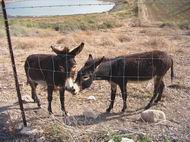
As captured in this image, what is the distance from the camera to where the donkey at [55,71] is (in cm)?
681

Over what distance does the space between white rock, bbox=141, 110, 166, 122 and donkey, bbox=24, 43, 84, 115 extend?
4.01ft

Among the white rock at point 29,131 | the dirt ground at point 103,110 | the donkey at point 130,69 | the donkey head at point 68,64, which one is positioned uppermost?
the donkey head at point 68,64

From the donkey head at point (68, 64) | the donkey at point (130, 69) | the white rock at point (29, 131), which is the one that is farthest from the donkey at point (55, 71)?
the white rock at point (29, 131)

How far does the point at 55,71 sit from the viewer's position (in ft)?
23.3

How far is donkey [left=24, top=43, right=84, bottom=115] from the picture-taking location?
268 inches

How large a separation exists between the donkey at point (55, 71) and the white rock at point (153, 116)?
1.22 metres

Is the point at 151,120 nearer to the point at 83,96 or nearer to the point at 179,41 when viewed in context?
the point at 83,96

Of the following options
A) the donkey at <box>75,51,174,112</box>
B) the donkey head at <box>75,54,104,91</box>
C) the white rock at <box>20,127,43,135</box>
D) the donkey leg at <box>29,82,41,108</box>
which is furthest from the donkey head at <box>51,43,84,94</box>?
the donkey leg at <box>29,82,41,108</box>

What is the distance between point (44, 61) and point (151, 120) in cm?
221

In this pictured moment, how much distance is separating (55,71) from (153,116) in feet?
6.08

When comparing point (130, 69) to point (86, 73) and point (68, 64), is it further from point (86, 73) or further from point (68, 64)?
point (68, 64)

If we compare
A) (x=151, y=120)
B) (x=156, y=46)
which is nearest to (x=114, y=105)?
(x=151, y=120)

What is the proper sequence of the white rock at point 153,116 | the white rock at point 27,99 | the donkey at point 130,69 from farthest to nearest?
the white rock at point 27,99, the donkey at point 130,69, the white rock at point 153,116

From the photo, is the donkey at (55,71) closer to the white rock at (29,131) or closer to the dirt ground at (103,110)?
the dirt ground at (103,110)
